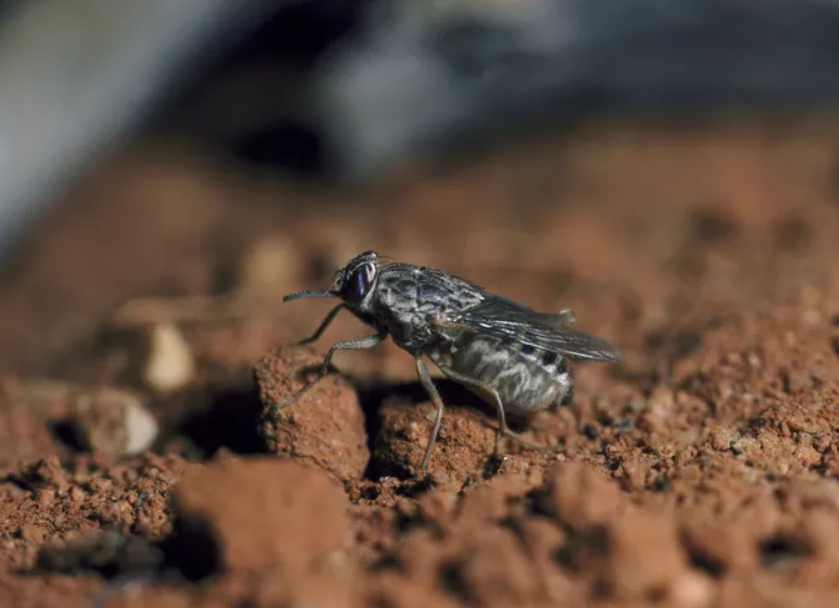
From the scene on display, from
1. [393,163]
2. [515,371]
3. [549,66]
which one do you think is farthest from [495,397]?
[393,163]

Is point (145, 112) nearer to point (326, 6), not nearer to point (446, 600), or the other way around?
point (326, 6)

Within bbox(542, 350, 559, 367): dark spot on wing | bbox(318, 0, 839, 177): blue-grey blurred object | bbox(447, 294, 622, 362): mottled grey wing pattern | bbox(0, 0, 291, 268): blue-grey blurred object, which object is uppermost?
A: bbox(318, 0, 839, 177): blue-grey blurred object

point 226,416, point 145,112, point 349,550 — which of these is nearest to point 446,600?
point 349,550

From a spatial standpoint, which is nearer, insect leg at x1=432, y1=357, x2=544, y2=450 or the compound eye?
insect leg at x1=432, y1=357, x2=544, y2=450

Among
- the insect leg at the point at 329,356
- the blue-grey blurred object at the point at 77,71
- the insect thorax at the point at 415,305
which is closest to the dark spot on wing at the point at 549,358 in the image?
the insect thorax at the point at 415,305

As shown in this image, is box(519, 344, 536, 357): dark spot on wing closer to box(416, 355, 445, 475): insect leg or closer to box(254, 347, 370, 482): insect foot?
box(416, 355, 445, 475): insect leg

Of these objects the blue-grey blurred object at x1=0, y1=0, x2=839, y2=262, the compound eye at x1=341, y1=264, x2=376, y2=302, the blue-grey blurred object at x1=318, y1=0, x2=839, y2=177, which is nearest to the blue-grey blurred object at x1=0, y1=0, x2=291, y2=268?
the blue-grey blurred object at x1=0, y1=0, x2=839, y2=262

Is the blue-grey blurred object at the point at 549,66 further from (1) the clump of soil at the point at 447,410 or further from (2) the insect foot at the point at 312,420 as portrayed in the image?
(2) the insect foot at the point at 312,420
